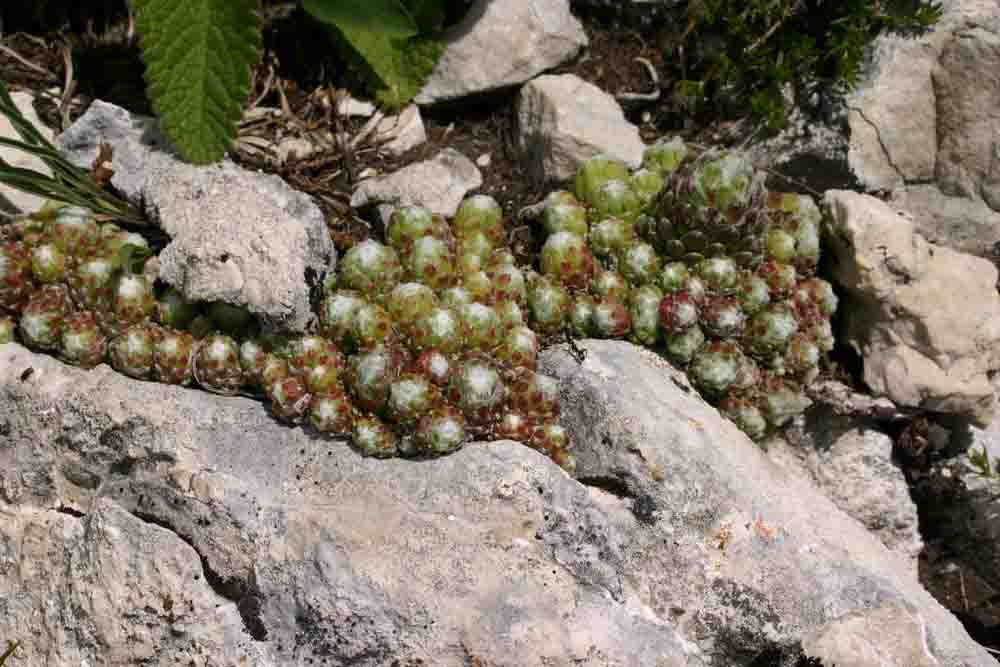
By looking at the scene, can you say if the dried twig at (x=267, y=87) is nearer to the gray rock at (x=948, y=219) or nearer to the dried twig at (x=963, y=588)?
the gray rock at (x=948, y=219)

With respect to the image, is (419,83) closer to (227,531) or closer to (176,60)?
(176,60)

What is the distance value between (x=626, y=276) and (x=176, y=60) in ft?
6.66

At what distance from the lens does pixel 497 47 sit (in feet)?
14.5

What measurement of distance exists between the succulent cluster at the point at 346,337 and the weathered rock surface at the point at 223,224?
144 millimetres

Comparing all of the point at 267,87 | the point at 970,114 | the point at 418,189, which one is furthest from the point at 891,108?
the point at 267,87

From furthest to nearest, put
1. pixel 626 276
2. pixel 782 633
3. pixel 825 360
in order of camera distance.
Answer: pixel 825 360 < pixel 626 276 < pixel 782 633

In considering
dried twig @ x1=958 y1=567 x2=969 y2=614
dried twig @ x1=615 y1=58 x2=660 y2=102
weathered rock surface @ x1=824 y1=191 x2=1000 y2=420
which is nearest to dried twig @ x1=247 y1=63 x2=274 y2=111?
dried twig @ x1=615 y1=58 x2=660 y2=102

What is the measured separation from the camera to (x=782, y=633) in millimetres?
3273

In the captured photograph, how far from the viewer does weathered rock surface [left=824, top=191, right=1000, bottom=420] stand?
397cm

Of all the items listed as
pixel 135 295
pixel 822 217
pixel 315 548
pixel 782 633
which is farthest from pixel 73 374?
pixel 822 217

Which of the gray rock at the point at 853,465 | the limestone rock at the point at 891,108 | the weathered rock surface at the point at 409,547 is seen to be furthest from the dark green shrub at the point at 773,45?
the weathered rock surface at the point at 409,547

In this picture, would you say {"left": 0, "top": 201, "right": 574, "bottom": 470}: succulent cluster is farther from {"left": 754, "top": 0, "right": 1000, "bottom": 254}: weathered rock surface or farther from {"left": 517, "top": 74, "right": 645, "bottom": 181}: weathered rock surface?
{"left": 754, "top": 0, "right": 1000, "bottom": 254}: weathered rock surface

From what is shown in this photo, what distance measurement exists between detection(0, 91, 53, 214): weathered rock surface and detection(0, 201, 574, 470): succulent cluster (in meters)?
0.28

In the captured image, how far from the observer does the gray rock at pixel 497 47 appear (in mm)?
4402
